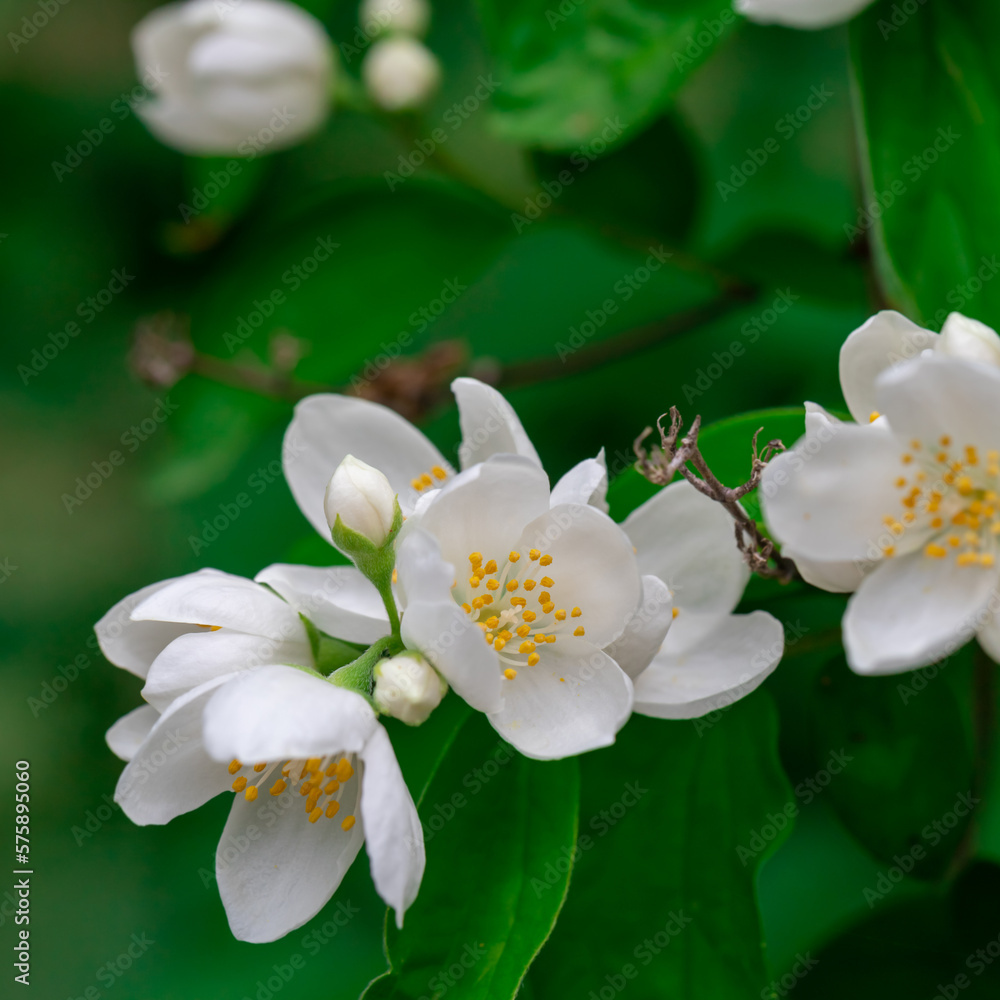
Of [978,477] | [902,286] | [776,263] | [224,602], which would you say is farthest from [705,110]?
[224,602]

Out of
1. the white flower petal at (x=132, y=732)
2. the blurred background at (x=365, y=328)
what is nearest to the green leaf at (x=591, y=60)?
the blurred background at (x=365, y=328)

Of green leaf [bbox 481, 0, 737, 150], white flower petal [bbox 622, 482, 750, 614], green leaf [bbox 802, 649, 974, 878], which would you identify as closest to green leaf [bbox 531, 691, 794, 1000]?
green leaf [bbox 802, 649, 974, 878]

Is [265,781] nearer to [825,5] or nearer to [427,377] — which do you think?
[427,377]

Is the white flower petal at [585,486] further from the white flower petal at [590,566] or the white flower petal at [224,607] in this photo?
the white flower petal at [224,607]

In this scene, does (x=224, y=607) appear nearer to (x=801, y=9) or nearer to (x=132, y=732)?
(x=132, y=732)

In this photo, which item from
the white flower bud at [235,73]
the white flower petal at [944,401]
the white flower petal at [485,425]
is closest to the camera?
the white flower petal at [944,401]

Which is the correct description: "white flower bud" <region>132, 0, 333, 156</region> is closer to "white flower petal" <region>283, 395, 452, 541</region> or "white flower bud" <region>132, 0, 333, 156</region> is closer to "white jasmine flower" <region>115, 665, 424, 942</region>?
"white flower petal" <region>283, 395, 452, 541</region>
